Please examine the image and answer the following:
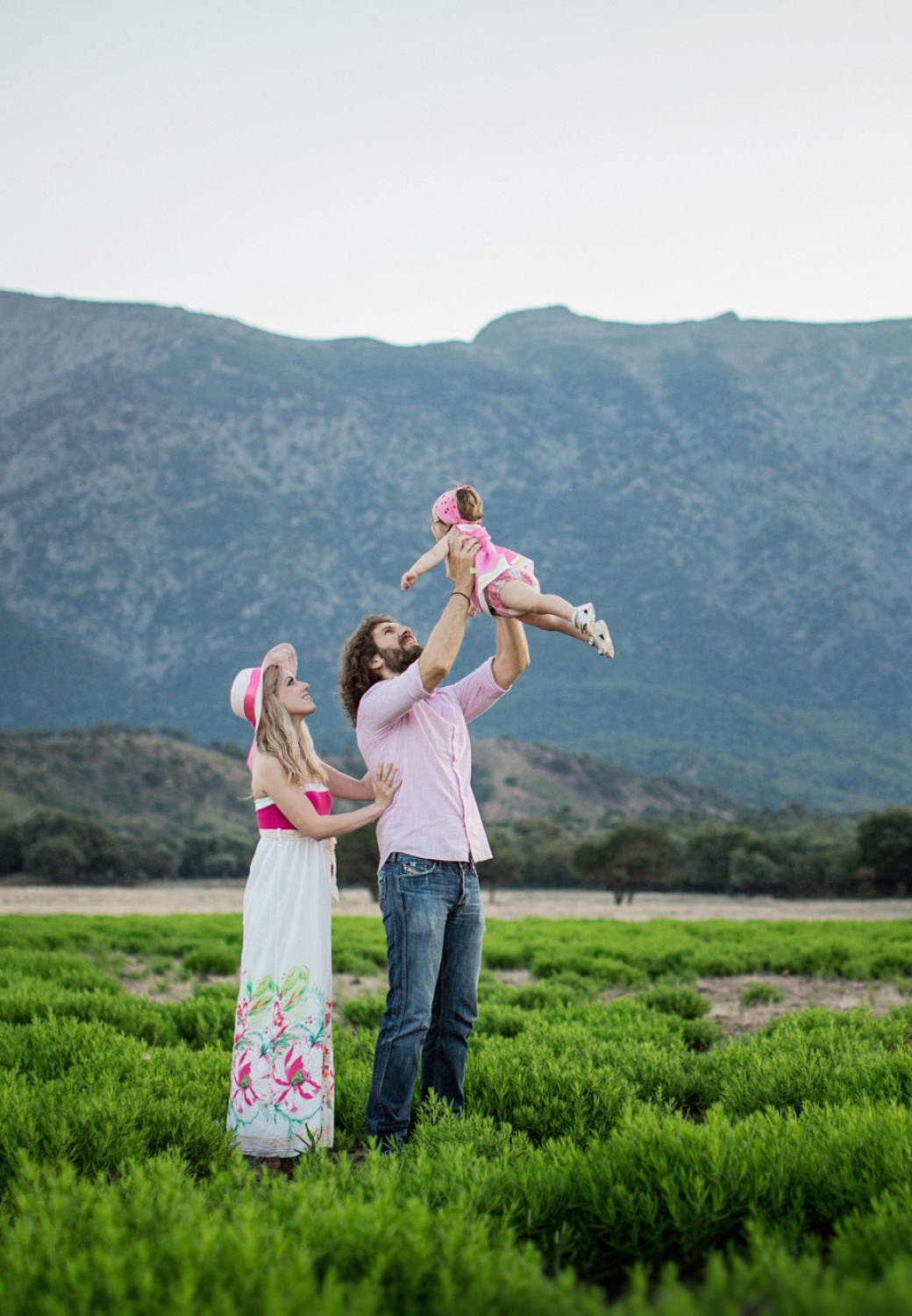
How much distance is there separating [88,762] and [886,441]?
16500 cm

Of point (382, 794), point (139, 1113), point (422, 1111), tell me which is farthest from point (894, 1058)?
point (139, 1113)

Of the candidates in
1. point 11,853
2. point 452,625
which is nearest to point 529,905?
point 11,853

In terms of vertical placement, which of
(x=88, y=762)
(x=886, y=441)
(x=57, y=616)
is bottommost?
(x=88, y=762)

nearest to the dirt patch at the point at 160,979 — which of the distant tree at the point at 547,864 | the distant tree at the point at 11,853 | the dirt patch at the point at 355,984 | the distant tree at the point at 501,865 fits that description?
the dirt patch at the point at 355,984

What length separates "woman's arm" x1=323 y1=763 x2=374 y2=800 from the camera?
5.10 meters

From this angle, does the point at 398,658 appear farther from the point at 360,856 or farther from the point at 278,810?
the point at 360,856

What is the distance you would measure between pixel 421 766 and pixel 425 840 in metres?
0.36

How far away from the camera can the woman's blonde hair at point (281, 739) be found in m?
4.88

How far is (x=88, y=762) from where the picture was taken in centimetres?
8388

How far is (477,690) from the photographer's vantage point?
5219 millimetres

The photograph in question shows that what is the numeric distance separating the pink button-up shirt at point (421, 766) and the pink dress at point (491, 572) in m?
0.52

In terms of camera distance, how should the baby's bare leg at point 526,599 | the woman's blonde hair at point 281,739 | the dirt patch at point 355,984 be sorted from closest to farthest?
the woman's blonde hair at point 281,739
the baby's bare leg at point 526,599
the dirt patch at point 355,984

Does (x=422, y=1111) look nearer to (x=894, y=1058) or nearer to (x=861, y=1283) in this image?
(x=894, y=1058)

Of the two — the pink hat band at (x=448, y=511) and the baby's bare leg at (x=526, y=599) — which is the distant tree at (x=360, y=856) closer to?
the pink hat band at (x=448, y=511)
